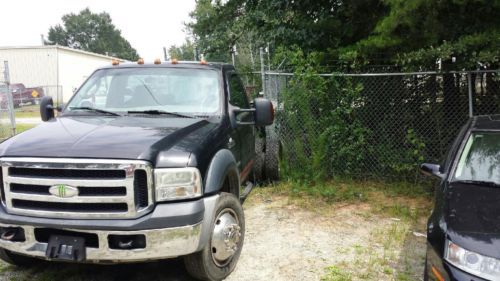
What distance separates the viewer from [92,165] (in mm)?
3352

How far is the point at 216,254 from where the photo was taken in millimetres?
3936

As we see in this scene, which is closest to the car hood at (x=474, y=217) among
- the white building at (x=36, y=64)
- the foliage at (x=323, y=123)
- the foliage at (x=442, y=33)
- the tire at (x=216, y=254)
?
the tire at (x=216, y=254)

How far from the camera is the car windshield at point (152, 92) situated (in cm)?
469

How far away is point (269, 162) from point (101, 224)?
4.22 meters

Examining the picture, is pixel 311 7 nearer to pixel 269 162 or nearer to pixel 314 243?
pixel 269 162

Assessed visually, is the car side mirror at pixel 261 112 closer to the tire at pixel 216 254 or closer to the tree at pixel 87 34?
the tire at pixel 216 254

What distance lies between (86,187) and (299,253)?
2.39 m

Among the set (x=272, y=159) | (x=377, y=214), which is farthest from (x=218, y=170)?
(x=272, y=159)

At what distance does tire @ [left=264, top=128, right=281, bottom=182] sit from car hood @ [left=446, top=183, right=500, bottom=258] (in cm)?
379

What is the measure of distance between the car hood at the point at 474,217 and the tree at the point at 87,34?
111 meters

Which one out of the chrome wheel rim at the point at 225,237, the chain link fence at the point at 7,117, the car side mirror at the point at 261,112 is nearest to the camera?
the chrome wheel rim at the point at 225,237

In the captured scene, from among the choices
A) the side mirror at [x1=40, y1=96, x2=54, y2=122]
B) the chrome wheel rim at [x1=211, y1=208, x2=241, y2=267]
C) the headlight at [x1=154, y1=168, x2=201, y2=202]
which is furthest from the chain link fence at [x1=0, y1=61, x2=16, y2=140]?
the headlight at [x1=154, y1=168, x2=201, y2=202]

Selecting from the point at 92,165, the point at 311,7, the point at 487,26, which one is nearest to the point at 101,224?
the point at 92,165

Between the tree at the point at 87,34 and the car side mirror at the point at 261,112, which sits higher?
the tree at the point at 87,34
